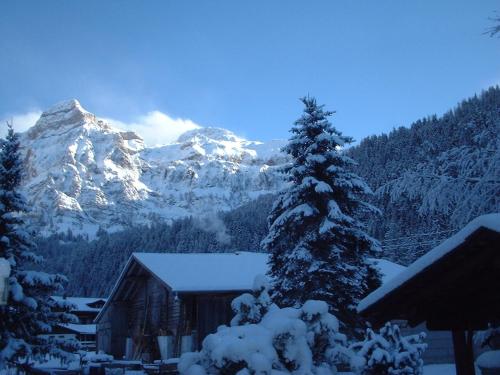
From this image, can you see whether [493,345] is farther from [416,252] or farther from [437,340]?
[416,252]

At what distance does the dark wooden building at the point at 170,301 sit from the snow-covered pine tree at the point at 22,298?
19.4 feet

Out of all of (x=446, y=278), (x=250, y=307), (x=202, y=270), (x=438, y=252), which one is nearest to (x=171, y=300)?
(x=202, y=270)

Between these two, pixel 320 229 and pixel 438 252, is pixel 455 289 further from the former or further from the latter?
pixel 320 229

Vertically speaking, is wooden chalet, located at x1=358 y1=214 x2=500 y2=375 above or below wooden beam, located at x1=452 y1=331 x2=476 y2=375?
above

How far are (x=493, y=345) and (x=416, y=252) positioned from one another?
50.2 m

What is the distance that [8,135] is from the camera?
18453mm

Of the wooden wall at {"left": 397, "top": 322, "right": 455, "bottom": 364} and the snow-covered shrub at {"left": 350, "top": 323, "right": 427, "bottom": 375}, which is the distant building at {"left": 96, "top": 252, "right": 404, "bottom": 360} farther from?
the snow-covered shrub at {"left": 350, "top": 323, "right": 427, "bottom": 375}

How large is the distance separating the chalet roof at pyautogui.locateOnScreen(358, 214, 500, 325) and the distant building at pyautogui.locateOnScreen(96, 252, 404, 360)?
15037mm

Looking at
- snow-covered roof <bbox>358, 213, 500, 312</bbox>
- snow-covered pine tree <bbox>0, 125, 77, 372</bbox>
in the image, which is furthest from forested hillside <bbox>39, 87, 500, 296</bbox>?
snow-covered pine tree <bbox>0, 125, 77, 372</bbox>

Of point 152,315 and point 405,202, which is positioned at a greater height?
point 405,202

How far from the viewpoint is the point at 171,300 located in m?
25.0

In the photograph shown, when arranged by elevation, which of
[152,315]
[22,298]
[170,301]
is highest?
[170,301]

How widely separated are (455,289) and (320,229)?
11.4 meters

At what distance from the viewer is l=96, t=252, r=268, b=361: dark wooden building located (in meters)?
22.9
